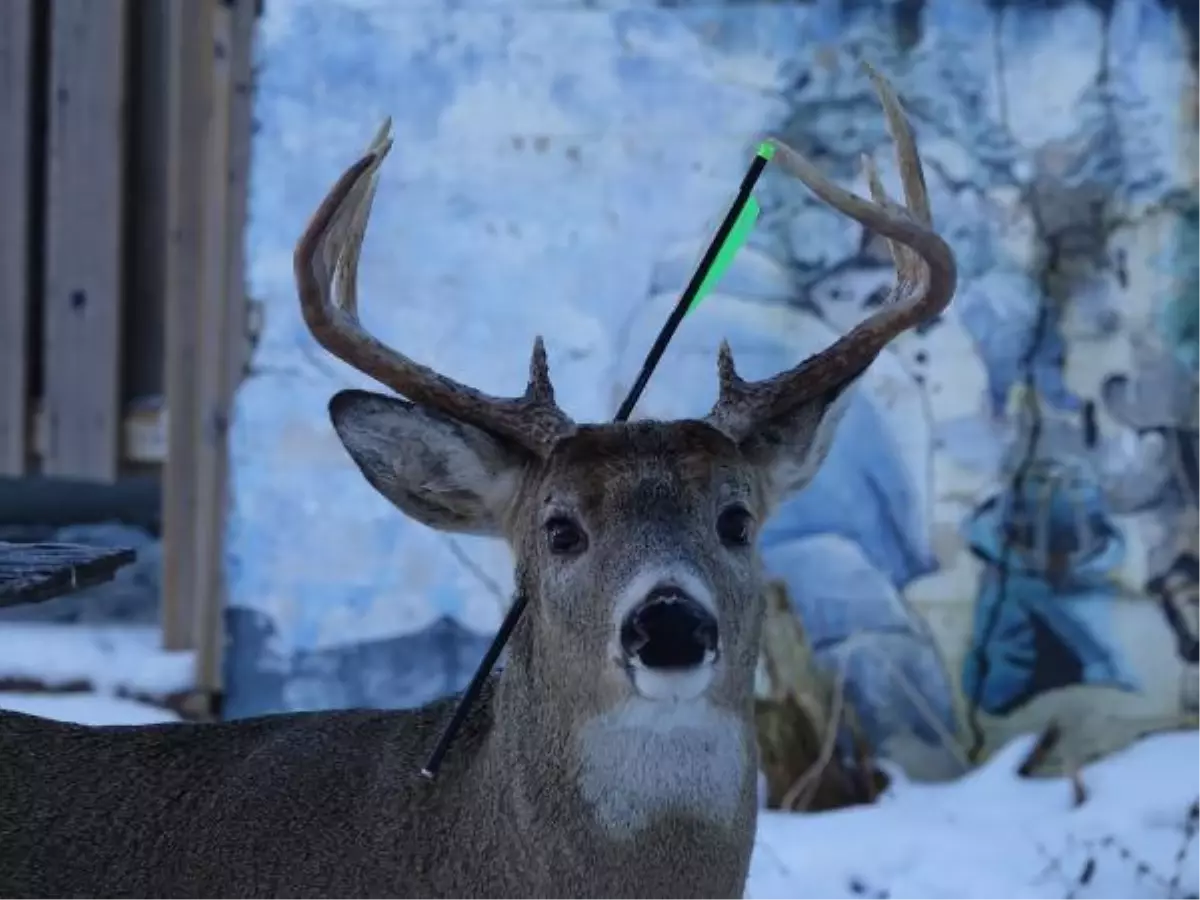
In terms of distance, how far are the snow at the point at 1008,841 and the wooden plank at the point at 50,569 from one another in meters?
2.21

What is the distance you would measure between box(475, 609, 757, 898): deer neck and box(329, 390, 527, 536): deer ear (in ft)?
1.17

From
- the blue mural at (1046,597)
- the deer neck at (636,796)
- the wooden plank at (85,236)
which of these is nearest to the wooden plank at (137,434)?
the wooden plank at (85,236)

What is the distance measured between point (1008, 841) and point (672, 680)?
288 cm

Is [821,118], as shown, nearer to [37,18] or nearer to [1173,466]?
[1173,466]

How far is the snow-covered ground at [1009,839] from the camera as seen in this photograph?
465 cm

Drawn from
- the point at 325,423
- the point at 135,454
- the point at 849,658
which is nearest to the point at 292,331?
the point at 325,423

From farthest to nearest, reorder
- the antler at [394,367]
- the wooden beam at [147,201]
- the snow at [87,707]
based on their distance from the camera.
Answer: the wooden beam at [147,201], the snow at [87,707], the antler at [394,367]

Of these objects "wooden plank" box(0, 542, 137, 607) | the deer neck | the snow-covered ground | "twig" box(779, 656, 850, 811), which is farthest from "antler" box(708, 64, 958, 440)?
"twig" box(779, 656, 850, 811)

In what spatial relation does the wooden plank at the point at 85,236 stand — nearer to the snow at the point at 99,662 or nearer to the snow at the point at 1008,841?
the snow at the point at 99,662

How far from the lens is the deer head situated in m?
2.41

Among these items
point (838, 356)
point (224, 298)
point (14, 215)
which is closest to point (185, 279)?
point (224, 298)

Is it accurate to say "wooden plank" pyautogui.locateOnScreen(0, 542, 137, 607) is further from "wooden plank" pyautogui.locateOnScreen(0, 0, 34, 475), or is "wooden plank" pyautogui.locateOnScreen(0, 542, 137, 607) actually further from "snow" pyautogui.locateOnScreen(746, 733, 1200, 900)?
"wooden plank" pyautogui.locateOnScreen(0, 0, 34, 475)

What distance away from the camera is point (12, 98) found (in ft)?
20.1

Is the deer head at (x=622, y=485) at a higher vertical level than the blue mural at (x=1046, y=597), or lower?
higher
